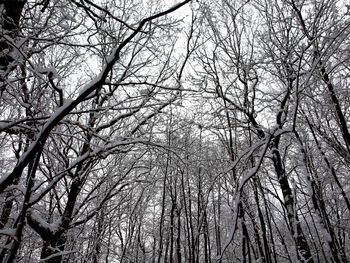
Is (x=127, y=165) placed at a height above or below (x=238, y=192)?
above

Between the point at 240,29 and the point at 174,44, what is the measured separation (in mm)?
2191

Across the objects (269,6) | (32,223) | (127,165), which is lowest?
(32,223)

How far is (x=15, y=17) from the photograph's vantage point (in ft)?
11.1

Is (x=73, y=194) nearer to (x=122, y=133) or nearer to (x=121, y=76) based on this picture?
(x=122, y=133)

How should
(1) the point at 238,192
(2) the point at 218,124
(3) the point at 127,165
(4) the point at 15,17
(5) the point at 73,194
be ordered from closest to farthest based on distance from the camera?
(1) the point at 238,192 < (4) the point at 15,17 < (5) the point at 73,194 < (2) the point at 218,124 < (3) the point at 127,165

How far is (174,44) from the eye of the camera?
6.28 meters

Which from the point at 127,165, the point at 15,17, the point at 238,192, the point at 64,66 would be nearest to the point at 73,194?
the point at 127,165

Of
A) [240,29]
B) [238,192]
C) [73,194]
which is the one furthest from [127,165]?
[240,29]

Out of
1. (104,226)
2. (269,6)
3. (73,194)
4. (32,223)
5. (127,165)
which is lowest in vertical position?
(104,226)

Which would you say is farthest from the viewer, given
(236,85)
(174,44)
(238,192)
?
(236,85)

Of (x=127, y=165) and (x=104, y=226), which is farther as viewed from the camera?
(x=127, y=165)

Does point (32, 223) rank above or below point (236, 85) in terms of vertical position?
below

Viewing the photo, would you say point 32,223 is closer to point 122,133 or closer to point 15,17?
point 122,133

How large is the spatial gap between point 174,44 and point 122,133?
8.82ft
